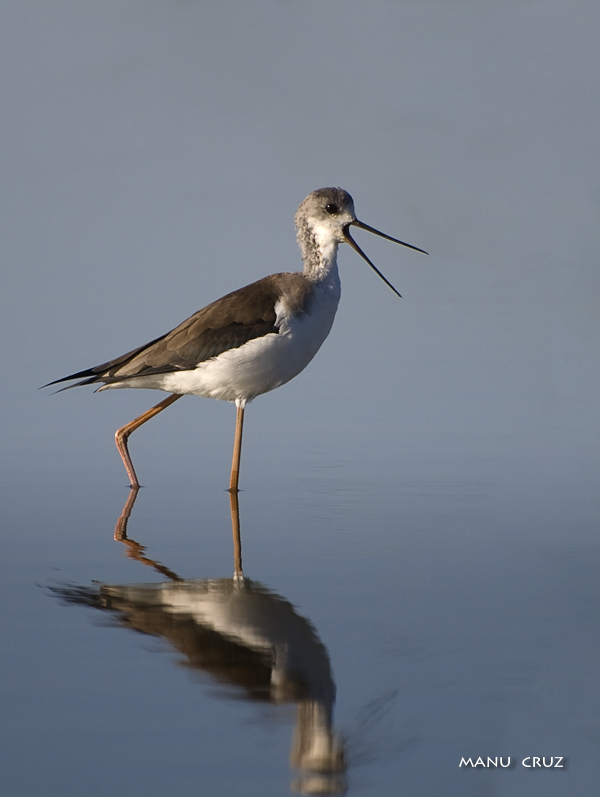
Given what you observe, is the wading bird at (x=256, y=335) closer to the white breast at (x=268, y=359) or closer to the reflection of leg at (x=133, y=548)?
the white breast at (x=268, y=359)

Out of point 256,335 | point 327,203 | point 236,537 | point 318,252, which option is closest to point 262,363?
point 256,335

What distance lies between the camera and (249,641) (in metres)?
4.98

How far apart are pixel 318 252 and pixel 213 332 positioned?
52.5 inches

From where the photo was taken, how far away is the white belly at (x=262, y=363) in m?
9.24

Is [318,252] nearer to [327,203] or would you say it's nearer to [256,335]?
[327,203]

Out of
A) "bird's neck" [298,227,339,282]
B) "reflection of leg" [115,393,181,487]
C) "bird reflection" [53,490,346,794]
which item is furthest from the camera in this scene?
"reflection of leg" [115,393,181,487]

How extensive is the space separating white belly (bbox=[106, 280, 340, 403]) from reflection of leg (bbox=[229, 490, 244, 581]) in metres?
1.02

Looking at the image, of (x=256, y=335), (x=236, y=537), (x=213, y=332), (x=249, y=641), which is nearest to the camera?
(x=249, y=641)

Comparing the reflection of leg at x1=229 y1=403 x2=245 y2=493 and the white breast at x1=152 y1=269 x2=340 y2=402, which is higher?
the white breast at x1=152 y1=269 x2=340 y2=402

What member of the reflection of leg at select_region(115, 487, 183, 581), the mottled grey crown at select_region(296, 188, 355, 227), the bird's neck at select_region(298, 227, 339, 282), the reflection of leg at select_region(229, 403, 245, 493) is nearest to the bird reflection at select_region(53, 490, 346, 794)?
the reflection of leg at select_region(115, 487, 183, 581)

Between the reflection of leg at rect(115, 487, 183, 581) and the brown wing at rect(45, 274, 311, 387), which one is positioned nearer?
the reflection of leg at rect(115, 487, 183, 581)

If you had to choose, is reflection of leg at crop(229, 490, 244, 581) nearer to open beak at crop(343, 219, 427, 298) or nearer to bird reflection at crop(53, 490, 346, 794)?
bird reflection at crop(53, 490, 346, 794)

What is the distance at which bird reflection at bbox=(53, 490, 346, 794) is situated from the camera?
3.87m

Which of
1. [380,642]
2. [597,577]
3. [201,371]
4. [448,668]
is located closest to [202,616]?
[380,642]
